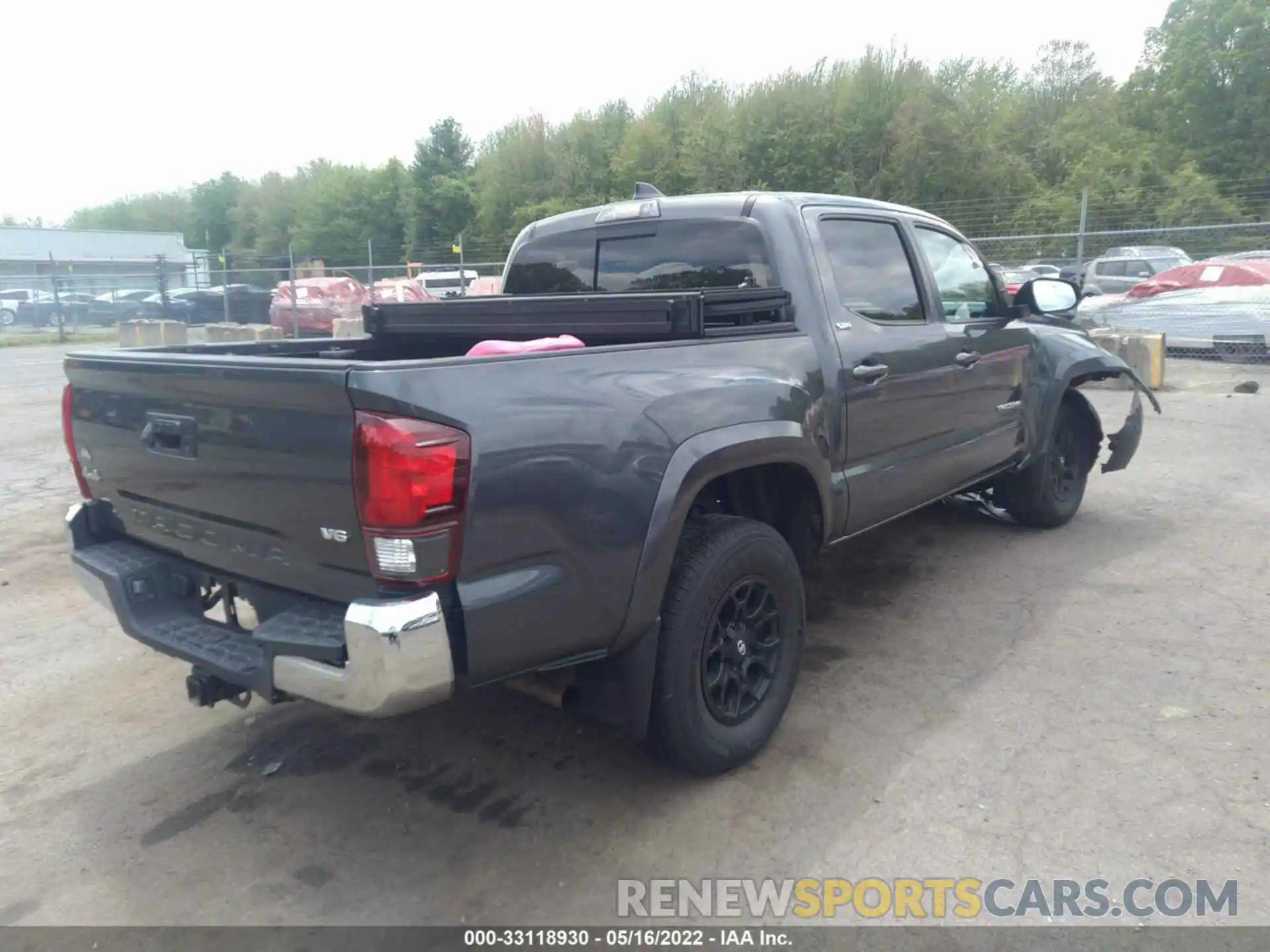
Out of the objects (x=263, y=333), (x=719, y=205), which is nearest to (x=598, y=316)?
(x=719, y=205)

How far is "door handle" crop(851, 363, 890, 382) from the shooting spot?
3.82 metres

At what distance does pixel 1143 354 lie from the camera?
12250 mm

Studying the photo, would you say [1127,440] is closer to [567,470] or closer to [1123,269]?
[567,470]

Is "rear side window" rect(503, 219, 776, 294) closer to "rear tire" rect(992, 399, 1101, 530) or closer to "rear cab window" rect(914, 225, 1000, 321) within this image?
"rear cab window" rect(914, 225, 1000, 321)

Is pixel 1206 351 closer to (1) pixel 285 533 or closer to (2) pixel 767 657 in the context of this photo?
(2) pixel 767 657

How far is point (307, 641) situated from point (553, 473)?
0.76 m

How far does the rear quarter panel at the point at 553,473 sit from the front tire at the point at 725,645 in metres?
0.29

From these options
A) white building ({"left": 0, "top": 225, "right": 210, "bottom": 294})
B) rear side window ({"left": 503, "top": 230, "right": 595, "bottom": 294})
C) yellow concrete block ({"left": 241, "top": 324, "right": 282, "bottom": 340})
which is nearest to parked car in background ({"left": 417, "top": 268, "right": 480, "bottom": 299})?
yellow concrete block ({"left": 241, "top": 324, "right": 282, "bottom": 340})

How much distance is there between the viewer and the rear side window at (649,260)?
385 centimetres

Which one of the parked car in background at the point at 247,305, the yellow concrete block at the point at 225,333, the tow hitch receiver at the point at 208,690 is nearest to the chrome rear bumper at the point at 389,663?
the tow hitch receiver at the point at 208,690

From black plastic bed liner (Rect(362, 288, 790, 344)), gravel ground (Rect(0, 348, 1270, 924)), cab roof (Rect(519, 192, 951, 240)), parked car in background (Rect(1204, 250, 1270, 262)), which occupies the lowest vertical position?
gravel ground (Rect(0, 348, 1270, 924))

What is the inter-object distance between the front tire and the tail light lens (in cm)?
87

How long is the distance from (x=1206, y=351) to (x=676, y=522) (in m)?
13.9

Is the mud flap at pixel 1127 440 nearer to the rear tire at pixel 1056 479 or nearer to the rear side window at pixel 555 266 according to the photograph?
the rear tire at pixel 1056 479
